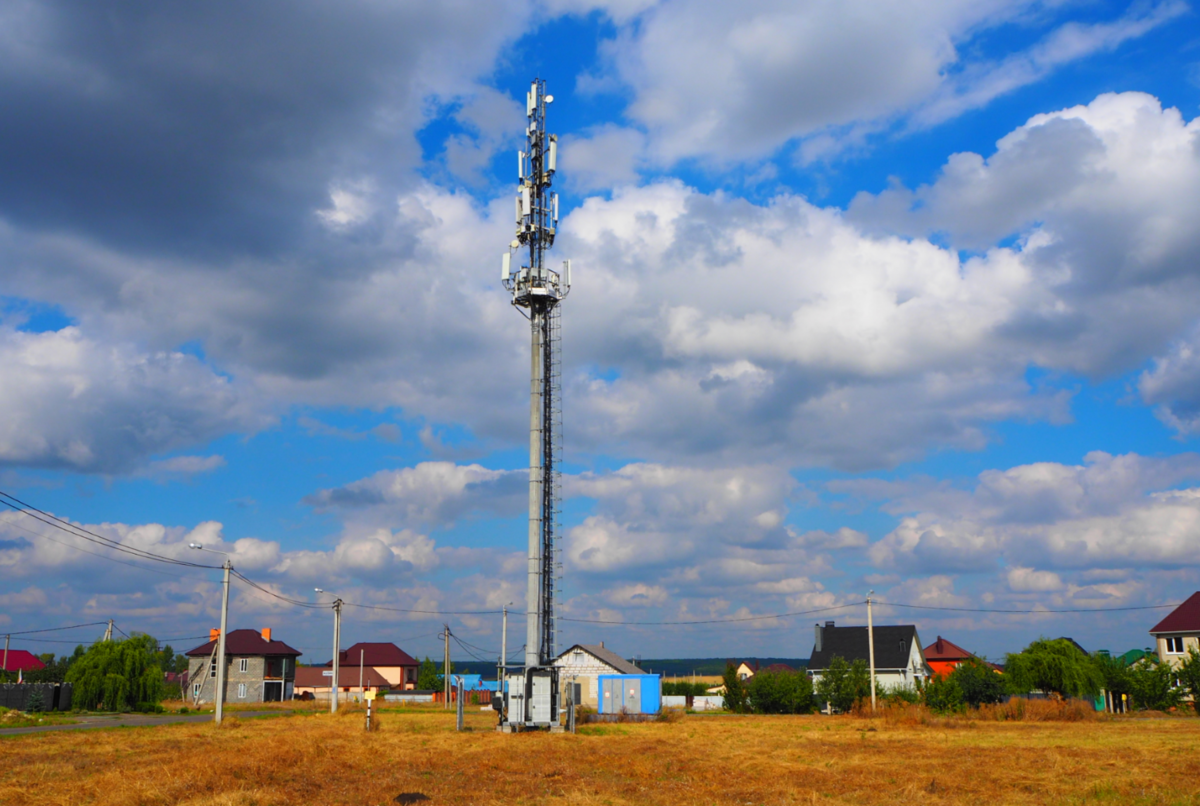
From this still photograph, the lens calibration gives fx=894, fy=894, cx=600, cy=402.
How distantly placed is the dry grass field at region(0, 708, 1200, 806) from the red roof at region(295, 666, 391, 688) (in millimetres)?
72448

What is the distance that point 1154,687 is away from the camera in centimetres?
6038

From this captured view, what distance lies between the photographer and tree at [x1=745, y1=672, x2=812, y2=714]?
67688 mm

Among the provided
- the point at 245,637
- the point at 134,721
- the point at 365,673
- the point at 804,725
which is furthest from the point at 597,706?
the point at 365,673

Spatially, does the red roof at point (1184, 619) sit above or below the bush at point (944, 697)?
above

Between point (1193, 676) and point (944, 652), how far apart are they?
51.2 m

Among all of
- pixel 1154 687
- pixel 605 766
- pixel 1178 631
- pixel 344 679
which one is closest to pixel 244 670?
pixel 344 679

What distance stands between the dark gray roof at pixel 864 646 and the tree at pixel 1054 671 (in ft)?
77.4

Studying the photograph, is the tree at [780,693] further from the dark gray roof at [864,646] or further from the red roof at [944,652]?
the red roof at [944,652]

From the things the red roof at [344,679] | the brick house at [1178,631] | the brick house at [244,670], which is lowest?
the red roof at [344,679]

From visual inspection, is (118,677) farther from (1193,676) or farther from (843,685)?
(1193,676)

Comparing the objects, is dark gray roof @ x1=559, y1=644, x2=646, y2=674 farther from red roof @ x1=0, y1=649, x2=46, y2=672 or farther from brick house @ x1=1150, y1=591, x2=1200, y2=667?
red roof @ x1=0, y1=649, x2=46, y2=672

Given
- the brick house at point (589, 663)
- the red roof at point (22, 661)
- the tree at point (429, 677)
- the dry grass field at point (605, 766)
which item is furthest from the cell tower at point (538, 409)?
the red roof at point (22, 661)

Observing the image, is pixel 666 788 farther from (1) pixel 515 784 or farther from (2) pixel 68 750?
(2) pixel 68 750

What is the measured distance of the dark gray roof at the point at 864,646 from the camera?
279ft
